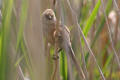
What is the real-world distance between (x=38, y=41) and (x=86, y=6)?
2.89 feet

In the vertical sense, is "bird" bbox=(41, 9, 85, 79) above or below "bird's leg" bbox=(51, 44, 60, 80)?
above

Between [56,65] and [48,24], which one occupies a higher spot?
[48,24]

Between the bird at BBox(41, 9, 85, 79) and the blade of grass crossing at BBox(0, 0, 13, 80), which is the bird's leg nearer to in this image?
the bird at BBox(41, 9, 85, 79)

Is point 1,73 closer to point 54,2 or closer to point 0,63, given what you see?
point 0,63

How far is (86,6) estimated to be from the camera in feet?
4.96

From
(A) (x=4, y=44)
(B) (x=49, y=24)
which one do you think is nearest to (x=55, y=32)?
(B) (x=49, y=24)

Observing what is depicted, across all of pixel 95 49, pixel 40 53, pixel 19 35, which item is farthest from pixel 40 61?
pixel 95 49

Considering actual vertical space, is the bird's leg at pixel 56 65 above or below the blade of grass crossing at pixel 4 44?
below

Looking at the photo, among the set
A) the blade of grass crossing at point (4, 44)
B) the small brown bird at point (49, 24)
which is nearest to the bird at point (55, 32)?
the small brown bird at point (49, 24)

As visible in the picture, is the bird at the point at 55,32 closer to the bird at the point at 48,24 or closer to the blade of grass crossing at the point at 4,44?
the bird at the point at 48,24

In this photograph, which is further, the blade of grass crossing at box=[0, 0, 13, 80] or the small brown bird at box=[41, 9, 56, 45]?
the small brown bird at box=[41, 9, 56, 45]

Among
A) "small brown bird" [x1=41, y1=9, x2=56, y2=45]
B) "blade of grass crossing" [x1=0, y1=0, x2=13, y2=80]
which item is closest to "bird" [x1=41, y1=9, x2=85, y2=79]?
"small brown bird" [x1=41, y1=9, x2=56, y2=45]

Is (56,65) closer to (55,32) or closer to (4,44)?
(55,32)

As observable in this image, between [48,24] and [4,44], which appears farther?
[48,24]
